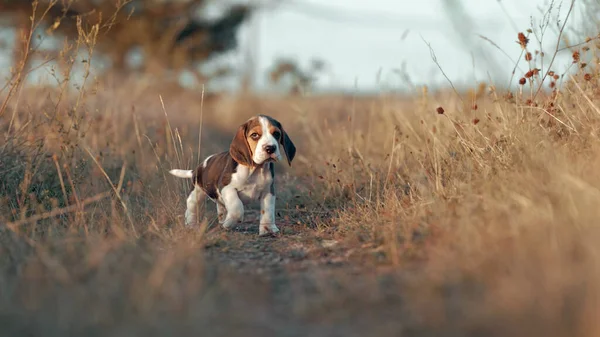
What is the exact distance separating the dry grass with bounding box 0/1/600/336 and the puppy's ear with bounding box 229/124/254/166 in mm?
583

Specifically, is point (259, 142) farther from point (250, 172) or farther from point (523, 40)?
point (523, 40)

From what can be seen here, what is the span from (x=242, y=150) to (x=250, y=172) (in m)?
0.20

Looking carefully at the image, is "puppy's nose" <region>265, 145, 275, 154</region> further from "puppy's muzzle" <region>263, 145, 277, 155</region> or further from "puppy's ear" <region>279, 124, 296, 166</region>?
"puppy's ear" <region>279, 124, 296, 166</region>

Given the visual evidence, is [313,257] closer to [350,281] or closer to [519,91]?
[350,281]

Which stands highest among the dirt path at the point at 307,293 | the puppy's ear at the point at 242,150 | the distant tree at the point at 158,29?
the distant tree at the point at 158,29

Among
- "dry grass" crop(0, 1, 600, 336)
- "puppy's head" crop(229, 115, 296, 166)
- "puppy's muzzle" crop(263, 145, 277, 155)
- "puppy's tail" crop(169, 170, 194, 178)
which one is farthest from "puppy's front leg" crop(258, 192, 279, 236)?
"puppy's tail" crop(169, 170, 194, 178)

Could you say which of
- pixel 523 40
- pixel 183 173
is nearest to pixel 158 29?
pixel 183 173

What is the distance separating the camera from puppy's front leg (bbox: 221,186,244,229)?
17.9ft

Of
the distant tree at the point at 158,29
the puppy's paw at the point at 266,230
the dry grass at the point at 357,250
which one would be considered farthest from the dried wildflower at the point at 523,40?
the distant tree at the point at 158,29

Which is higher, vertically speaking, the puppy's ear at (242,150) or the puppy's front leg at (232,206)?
the puppy's ear at (242,150)

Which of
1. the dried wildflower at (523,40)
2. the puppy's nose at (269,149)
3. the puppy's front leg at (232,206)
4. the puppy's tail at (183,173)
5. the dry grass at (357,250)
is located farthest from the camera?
the puppy's tail at (183,173)

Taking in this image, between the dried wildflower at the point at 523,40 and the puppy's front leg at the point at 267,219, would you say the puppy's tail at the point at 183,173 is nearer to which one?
the puppy's front leg at the point at 267,219

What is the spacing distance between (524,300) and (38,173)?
4.55 metres

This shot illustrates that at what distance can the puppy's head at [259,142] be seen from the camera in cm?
521
